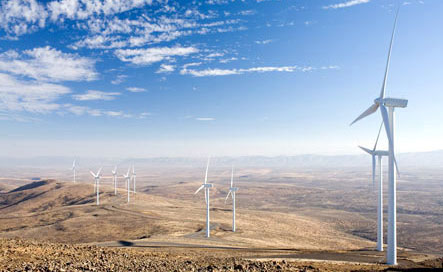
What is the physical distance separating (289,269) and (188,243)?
27877 mm

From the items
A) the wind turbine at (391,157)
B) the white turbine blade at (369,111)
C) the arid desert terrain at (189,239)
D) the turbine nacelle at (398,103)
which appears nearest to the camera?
the arid desert terrain at (189,239)

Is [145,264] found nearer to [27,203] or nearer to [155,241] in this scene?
[155,241]


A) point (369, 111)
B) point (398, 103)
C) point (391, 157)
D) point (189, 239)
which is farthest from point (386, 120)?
point (189, 239)

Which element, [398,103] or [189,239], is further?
[189,239]

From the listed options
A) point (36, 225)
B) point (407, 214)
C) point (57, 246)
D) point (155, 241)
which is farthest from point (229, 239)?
point (407, 214)

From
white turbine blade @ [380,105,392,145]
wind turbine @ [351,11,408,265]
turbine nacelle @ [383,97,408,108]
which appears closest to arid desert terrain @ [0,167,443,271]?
wind turbine @ [351,11,408,265]

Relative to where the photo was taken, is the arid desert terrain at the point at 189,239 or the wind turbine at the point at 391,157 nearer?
the arid desert terrain at the point at 189,239

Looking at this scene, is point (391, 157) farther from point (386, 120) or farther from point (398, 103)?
point (398, 103)

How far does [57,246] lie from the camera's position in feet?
93.6

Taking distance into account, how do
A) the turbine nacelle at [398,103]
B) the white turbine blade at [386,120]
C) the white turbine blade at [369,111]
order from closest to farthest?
the white turbine blade at [386,120] → the turbine nacelle at [398,103] → the white turbine blade at [369,111]

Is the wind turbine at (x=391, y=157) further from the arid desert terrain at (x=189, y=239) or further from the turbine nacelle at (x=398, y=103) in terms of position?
the arid desert terrain at (x=189, y=239)

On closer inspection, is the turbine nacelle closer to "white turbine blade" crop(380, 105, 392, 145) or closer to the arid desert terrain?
"white turbine blade" crop(380, 105, 392, 145)

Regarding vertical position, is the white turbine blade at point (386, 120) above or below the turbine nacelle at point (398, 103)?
below

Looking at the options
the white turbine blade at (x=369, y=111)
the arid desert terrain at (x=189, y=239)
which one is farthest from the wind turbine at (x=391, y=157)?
the arid desert terrain at (x=189, y=239)
